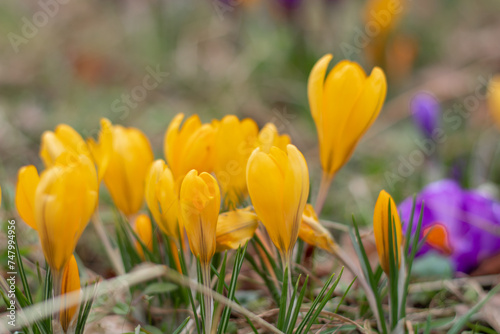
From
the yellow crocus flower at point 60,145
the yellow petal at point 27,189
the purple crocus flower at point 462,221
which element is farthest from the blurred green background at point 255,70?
Result: the yellow petal at point 27,189

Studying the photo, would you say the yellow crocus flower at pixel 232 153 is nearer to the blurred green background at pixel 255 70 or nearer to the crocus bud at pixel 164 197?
the crocus bud at pixel 164 197

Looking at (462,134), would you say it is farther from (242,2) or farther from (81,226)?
(81,226)

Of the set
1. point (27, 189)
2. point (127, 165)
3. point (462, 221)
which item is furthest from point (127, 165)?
point (462, 221)

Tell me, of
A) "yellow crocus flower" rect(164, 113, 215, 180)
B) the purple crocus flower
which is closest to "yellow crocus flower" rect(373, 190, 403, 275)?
"yellow crocus flower" rect(164, 113, 215, 180)

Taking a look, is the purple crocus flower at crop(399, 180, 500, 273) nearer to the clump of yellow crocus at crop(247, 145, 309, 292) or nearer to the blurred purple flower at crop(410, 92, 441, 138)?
the blurred purple flower at crop(410, 92, 441, 138)

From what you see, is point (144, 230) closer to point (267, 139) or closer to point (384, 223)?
point (267, 139)

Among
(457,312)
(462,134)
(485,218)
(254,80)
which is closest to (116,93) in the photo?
(254,80)
